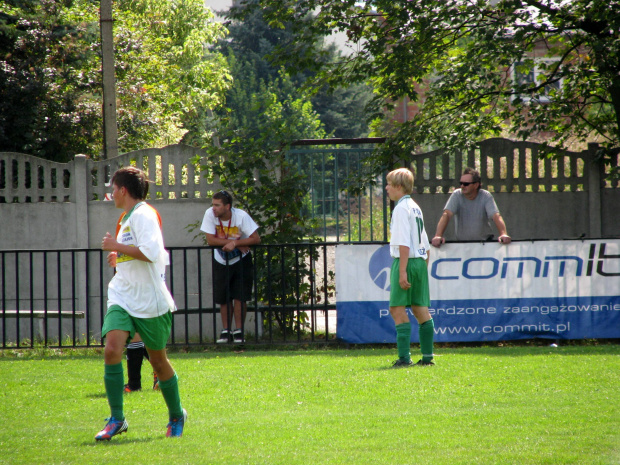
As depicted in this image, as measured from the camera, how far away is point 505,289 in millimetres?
9258

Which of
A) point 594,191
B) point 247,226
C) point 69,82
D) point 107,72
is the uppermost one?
point 69,82

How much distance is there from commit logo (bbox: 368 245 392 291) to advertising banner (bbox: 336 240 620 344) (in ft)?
0.04

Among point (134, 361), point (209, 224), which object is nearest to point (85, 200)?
point (209, 224)

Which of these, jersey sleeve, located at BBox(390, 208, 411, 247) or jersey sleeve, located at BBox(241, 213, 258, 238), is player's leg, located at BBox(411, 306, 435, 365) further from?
jersey sleeve, located at BBox(241, 213, 258, 238)

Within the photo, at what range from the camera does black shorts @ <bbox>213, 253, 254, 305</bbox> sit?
945cm

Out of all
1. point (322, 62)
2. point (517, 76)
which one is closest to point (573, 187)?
point (517, 76)

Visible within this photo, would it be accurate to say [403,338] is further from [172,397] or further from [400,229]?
[172,397]

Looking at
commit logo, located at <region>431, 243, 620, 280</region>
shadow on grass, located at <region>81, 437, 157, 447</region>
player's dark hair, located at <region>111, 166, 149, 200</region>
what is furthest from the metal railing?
shadow on grass, located at <region>81, 437, 157, 447</region>

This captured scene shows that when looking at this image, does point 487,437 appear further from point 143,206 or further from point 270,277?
point 270,277

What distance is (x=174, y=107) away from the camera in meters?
23.8

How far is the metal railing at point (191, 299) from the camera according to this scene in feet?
30.7

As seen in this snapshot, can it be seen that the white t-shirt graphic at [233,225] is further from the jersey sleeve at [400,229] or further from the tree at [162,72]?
the jersey sleeve at [400,229]

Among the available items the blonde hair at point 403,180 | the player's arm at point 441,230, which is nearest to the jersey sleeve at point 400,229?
the blonde hair at point 403,180

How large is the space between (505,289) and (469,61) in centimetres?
353
